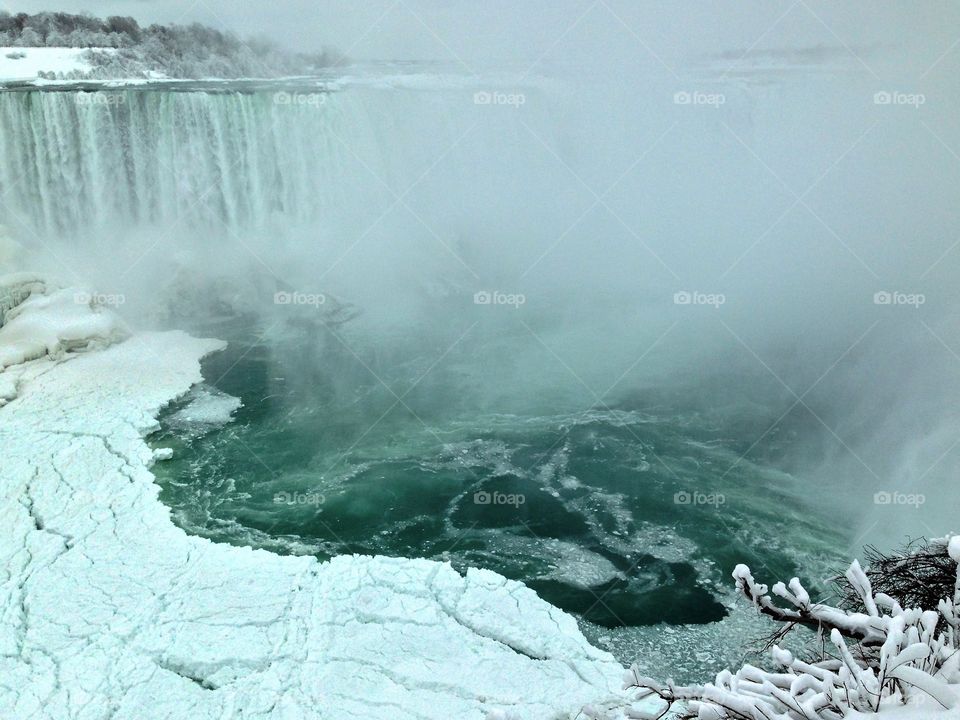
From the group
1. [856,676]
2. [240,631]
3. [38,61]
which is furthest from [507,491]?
[38,61]

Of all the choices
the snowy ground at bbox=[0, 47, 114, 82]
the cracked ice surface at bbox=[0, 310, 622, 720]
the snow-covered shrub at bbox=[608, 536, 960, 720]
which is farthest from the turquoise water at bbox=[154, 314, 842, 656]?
the snowy ground at bbox=[0, 47, 114, 82]

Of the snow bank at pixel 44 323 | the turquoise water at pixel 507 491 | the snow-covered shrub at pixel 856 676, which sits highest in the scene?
the snow-covered shrub at pixel 856 676

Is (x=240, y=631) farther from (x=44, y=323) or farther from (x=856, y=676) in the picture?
(x=44, y=323)

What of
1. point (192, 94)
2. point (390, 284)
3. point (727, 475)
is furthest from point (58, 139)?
point (727, 475)

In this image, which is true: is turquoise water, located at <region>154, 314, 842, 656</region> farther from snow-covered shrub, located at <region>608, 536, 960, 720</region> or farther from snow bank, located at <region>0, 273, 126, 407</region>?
snow-covered shrub, located at <region>608, 536, 960, 720</region>

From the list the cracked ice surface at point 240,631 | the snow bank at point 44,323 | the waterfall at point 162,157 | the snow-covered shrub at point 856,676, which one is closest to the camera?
the snow-covered shrub at point 856,676

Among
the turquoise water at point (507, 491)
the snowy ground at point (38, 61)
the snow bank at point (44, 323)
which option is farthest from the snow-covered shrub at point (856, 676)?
the snowy ground at point (38, 61)

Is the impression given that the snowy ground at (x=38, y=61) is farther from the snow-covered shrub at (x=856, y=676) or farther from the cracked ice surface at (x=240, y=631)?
the snow-covered shrub at (x=856, y=676)
